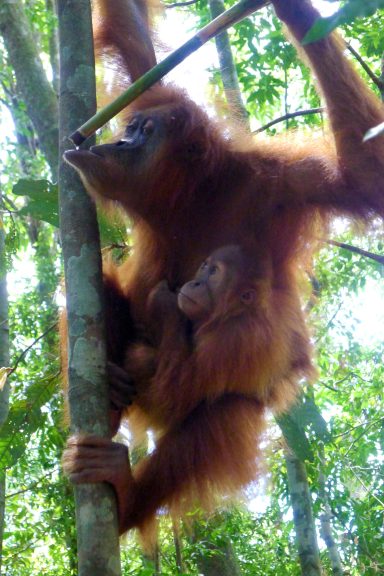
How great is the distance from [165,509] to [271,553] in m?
4.76

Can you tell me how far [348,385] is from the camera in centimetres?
868

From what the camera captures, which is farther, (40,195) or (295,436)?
(295,436)

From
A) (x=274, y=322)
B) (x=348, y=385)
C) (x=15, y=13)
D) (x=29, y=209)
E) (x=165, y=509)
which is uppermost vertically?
(x=15, y=13)

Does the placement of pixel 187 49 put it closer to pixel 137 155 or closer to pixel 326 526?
pixel 137 155

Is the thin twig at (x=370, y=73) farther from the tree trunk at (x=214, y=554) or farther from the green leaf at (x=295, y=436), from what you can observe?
the tree trunk at (x=214, y=554)

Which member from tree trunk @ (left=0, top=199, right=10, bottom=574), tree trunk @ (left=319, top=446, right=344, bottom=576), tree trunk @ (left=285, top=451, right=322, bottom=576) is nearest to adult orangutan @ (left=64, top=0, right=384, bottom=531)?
tree trunk @ (left=0, top=199, right=10, bottom=574)

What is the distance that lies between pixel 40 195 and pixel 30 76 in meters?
2.18

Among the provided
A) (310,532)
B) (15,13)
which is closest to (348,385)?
(310,532)

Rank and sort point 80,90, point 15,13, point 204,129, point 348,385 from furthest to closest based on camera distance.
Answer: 1. point 348,385
2. point 15,13
3. point 204,129
4. point 80,90

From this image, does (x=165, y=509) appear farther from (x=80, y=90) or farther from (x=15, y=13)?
(x=15, y=13)

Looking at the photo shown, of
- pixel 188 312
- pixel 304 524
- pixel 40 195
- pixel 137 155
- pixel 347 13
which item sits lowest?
pixel 347 13

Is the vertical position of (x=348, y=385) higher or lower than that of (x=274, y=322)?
higher

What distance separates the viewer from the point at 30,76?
18.2ft

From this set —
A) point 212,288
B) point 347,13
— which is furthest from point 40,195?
point 347,13
